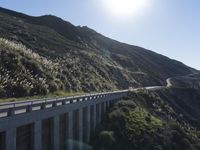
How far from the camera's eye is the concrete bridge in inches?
711

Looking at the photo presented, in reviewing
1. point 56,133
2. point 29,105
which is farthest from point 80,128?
point 29,105

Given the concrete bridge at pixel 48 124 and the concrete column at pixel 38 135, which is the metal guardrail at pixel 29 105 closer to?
the concrete bridge at pixel 48 124

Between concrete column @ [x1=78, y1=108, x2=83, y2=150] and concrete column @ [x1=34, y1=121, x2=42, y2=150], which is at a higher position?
concrete column @ [x1=34, y1=121, x2=42, y2=150]

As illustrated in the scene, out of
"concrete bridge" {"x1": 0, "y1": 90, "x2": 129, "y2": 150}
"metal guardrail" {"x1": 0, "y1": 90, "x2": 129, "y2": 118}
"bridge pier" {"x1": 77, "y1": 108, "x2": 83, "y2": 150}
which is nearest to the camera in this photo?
"metal guardrail" {"x1": 0, "y1": 90, "x2": 129, "y2": 118}

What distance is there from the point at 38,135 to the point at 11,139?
3.54 meters

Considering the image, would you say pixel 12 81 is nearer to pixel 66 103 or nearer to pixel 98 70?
pixel 66 103

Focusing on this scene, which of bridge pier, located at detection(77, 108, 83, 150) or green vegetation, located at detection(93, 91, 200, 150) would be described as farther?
green vegetation, located at detection(93, 91, 200, 150)

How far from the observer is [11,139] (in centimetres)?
1798

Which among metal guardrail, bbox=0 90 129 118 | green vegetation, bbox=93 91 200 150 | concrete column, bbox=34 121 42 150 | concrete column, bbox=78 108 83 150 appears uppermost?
metal guardrail, bbox=0 90 129 118

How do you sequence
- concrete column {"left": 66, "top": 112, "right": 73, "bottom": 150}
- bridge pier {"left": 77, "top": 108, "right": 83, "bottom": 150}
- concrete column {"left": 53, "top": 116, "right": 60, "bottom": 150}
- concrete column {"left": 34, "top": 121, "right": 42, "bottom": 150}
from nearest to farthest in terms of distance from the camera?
concrete column {"left": 34, "top": 121, "right": 42, "bottom": 150}, concrete column {"left": 53, "top": 116, "right": 60, "bottom": 150}, concrete column {"left": 66, "top": 112, "right": 73, "bottom": 150}, bridge pier {"left": 77, "top": 108, "right": 83, "bottom": 150}

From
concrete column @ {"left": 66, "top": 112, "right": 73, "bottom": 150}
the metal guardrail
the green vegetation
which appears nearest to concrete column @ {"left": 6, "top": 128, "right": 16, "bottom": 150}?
the metal guardrail

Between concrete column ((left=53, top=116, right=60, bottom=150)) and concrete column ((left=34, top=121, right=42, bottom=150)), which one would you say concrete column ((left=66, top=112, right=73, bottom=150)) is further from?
concrete column ((left=34, top=121, right=42, bottom=150))

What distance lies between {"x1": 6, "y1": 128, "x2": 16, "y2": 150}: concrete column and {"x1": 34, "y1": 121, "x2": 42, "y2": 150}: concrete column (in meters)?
2.70

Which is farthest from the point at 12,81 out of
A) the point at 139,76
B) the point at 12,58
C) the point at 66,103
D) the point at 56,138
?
the point at 139,76
